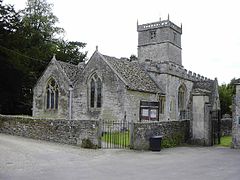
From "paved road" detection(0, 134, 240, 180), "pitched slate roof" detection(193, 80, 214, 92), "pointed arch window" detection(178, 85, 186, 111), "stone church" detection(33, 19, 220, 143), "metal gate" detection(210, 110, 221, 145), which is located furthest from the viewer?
"pitched slate roof" detection(193, 80, 214, 92)

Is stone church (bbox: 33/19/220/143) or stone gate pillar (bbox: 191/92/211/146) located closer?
stone gate pillar (bbox: 191/92/211/146)

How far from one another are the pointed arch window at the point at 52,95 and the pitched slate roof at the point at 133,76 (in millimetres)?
6290

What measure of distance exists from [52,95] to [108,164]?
71.7 feet

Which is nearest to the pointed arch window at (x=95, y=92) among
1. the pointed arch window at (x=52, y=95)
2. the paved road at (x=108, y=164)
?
the pointed arch window at (x=52, y=95)

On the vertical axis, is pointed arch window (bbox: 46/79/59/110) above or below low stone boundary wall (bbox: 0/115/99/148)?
above

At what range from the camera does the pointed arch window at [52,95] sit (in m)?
34.3

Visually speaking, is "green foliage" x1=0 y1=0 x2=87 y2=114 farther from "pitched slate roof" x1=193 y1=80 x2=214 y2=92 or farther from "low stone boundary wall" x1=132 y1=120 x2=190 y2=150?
"pitched slate roof" x1=193 y1=80 x2=214 y2=92

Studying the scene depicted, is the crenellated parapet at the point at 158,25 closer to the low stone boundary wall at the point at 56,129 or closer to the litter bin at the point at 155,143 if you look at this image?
the low stone boundary wall at the point at 56,129

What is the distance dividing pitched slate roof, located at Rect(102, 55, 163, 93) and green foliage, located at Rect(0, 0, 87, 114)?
951 cm

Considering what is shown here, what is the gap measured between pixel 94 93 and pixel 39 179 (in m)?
21.6

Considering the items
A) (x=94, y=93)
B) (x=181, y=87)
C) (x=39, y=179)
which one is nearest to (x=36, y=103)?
(x=94, y=93)

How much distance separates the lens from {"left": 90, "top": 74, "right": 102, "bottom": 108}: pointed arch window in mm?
31875

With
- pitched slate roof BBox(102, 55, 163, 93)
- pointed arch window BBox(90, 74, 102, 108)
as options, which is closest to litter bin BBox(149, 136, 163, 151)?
pitched slate roof BBox(102, 55, 163, 93)

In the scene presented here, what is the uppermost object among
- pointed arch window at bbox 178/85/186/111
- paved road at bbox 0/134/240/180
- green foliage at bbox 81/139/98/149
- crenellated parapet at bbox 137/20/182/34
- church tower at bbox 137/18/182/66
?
crenellated parapet at bbox 137/20/182/34
